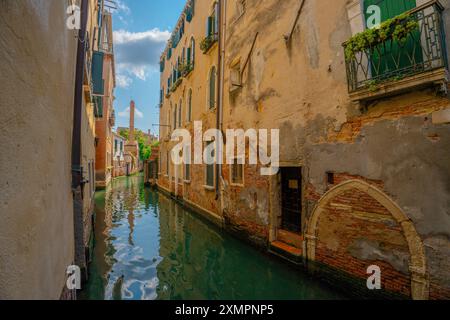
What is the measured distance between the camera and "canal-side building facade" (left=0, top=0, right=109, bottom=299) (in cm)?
141

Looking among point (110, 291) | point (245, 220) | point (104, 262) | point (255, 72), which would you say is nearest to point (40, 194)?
point (110, 291)

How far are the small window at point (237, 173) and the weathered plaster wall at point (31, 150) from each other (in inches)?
193

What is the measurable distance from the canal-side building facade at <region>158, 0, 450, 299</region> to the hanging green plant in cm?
2

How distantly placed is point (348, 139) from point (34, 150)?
4.18 meters

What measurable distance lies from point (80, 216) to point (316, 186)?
418 centimetres

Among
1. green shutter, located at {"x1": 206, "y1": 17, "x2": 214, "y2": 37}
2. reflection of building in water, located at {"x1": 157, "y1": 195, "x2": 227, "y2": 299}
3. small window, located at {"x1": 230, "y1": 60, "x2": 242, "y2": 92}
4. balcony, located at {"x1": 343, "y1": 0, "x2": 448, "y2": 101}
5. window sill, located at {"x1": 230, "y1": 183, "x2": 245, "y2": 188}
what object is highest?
green shutter, located at {"x1": 206, "y1": 17, "x2": 214, "y2": 37}

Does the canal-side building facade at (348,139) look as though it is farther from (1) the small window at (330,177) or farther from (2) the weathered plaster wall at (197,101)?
(2) the weathered plaster wall at (197,101)

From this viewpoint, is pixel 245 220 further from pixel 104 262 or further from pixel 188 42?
pixel 188 42

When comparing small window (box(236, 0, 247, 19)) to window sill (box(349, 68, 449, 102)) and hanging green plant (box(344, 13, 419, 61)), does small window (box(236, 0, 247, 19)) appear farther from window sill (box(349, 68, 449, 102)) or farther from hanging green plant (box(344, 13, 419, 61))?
window sill (box(349, 68, 449, 102))

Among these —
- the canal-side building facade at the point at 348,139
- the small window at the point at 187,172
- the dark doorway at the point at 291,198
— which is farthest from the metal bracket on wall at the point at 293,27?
the small window at the point at 187,172

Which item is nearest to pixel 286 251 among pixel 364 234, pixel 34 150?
pixel 364 234

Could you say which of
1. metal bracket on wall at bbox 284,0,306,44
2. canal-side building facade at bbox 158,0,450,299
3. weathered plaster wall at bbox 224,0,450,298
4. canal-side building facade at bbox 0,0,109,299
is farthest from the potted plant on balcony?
canal-side building facade at bbox 0,0,109,299

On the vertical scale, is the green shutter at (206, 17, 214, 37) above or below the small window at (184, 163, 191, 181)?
above

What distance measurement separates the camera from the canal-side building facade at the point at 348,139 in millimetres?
3088
